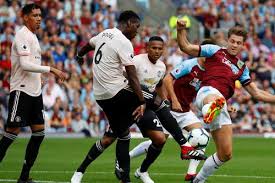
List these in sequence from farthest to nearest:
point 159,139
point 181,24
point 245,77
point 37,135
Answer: point 159,139
point 37,135
point 245,77
point 181,24

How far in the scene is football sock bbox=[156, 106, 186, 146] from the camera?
1519cm

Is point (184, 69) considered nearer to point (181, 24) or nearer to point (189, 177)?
point (189, 177)

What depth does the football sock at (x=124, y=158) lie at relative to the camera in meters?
Answer: 13.4

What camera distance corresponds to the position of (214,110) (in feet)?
41.7

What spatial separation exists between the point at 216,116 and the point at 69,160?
23.5ft

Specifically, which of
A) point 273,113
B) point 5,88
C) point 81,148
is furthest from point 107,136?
point 273,113

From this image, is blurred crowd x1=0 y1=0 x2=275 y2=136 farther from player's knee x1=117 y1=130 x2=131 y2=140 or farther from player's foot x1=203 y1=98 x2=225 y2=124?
player's foot x1=203 y1=98 x2=225 y2=124

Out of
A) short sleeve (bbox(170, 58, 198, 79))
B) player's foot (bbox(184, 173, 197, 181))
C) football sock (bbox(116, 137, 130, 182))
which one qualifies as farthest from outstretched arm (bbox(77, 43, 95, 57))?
player's foot (bbox(184, 173, 197, 181))

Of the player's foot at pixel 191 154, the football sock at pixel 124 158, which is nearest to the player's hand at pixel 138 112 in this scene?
the football sock at pixel 124 158

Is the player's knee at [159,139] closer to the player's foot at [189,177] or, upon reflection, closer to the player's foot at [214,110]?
the player's foot at [189,177]

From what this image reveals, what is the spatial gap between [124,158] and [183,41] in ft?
6.77

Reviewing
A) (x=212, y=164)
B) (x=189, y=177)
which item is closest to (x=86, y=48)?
(x=212, y=164)

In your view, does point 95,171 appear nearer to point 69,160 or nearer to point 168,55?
point 69,160

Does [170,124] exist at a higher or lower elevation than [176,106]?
lower
